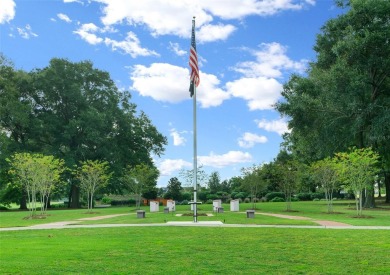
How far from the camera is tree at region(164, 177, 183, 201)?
176ft

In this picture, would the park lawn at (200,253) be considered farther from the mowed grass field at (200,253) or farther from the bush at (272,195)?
the bush at (272,195)

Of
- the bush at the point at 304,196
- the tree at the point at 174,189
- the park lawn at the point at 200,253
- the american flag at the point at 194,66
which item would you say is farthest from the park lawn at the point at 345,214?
the bush at the point at 304,196

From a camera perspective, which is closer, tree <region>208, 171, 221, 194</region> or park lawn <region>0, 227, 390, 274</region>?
park lawn <region>0, 227, 390, 274</region>

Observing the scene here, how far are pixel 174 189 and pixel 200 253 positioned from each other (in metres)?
42.9

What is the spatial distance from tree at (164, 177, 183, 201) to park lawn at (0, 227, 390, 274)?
3737 centimetres

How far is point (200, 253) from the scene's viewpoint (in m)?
11.2

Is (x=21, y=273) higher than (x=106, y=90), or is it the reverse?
(x=106, y=90)

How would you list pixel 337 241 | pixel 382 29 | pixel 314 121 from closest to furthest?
pixel 337 241
pixel 382 29
pixel 314 121

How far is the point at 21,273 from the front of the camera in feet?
28.9

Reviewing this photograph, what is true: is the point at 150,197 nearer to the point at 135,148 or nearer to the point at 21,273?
the point at 135,148

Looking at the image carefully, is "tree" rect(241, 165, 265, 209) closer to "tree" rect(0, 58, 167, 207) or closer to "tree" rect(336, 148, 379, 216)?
"tree" rect(336, 148, 379, 216)

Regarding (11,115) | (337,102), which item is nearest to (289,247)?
(337,102)

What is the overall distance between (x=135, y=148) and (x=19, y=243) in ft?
139

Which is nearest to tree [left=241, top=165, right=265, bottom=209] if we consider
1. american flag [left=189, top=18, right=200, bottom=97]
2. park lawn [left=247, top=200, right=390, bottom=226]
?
park lawn [left=247, top=200, right=390, bottom=226]
